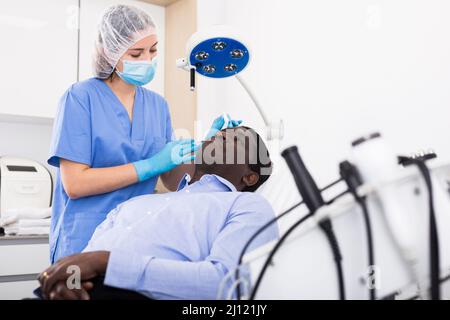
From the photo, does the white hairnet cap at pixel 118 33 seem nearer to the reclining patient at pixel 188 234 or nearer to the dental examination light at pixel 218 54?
the dental examination light at pixel 218 54

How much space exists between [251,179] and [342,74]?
0.80 metres

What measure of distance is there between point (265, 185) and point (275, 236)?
0.51 meters

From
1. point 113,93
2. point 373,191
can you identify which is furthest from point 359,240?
point 113,93

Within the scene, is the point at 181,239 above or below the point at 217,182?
below

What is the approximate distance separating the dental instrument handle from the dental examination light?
0.75m

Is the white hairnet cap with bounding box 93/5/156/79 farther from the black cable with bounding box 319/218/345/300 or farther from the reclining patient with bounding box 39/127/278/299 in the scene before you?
the black cable with bounding box 319/218/345/300

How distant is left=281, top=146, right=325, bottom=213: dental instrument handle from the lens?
0.65 metres

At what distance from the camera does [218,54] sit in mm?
1413

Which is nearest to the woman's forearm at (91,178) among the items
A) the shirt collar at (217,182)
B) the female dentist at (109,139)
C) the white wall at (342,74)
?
the female dentist at (109,139)

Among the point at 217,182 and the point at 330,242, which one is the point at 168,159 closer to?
the point at 217,182

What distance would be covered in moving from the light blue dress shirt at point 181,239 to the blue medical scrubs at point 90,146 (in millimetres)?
180

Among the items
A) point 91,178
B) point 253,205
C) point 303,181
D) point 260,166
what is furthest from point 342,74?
point 303,181

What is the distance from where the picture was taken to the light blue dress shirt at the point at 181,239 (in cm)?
97

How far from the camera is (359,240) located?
651mm
